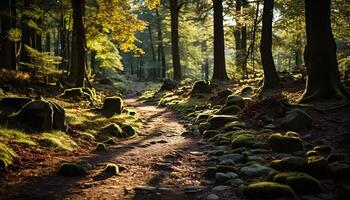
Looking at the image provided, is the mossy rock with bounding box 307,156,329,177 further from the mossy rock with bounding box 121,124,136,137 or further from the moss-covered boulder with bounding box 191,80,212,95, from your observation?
the moss-covered boulder with bounding box 191,80,212,95

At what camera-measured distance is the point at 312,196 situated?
5.08 m

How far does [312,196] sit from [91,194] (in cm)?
324

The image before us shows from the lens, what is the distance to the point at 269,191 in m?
5.13

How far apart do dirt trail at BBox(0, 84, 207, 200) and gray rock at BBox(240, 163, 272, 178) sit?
0.81m

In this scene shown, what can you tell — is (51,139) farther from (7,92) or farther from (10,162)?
(7,92)

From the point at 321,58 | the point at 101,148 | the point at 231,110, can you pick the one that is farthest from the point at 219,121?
the point at 101,148

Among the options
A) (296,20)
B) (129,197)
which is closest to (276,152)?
(129,197)

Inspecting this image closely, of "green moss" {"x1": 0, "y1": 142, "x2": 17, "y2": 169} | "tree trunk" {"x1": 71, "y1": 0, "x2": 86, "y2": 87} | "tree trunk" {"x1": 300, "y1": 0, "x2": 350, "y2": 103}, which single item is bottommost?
"green moss" {"x1": 0, "y1": 142, "x2": 17, "y2": 169}

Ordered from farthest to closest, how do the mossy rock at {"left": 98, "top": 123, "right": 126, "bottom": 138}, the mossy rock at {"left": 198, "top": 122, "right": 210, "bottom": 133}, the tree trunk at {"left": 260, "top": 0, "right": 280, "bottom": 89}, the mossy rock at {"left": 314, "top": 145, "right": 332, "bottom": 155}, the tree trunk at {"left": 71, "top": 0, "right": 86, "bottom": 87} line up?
the tree trunk at {"left": 71, "top": 0, "right": 86, "bottom": 87}
the tree trunk at {"left": 260, "top": 0, "right": 280, "bottom": 89}
the mossy rock at {"left": 198, "top": 122, "right": 210, "bottom": 133}
the mossy rock at {"left": 98, "top": 123, "right": 126, "bottom": 138}
the mossy rock at {"left": 314, "top": 145, "right": 332, "bottom": 155}

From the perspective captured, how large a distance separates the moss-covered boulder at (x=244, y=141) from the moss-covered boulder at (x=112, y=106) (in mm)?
6768

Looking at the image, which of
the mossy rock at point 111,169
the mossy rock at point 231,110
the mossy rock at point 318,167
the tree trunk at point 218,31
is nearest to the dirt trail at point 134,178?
the mossy rock at point 111,169

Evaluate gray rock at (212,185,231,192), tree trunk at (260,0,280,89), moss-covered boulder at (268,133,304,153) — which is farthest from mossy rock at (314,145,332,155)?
tree trunk at (260,0,280,89)

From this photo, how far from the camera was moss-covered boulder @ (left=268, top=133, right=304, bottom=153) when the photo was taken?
7.49 metres

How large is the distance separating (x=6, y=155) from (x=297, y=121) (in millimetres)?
6639
